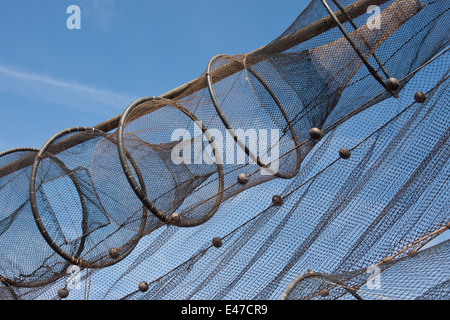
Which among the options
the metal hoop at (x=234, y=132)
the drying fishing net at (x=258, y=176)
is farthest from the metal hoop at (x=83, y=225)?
the metal hoop at (x=234, y=132)

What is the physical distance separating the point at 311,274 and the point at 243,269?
1461 mm

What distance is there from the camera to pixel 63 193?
560 centimetres

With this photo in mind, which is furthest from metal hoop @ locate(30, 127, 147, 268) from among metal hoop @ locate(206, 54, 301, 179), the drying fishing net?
metal hoop @ locate(206, 54, 301, 179)

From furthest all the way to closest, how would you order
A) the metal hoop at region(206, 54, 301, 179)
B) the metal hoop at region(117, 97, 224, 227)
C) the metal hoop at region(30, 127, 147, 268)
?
the metal hoop at region(30, 127, 147, 268) → the metal hoop at region(206, 54, 301, 179) → the metal hoop at region(117, 97, 224, 227)

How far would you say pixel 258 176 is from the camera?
4.89 metres

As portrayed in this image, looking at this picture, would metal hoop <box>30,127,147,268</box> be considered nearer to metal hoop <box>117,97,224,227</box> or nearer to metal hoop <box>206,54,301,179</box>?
metal hoop <box>117,97,224,227</box>

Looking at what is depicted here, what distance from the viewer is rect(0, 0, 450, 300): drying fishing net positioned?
4578mm

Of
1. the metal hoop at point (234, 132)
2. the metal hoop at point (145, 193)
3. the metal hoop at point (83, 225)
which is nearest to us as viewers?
the metal hoop at point (145, 193)

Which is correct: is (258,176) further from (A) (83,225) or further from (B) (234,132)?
(A) (83,225)

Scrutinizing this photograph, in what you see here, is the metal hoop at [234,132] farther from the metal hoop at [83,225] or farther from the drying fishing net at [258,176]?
the metal hoop at [83,225]

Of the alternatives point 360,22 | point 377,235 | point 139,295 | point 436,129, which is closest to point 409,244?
point 377,235

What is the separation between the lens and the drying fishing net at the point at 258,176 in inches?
180

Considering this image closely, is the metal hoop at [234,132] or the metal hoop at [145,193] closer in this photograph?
the metal hoop at [145,193]

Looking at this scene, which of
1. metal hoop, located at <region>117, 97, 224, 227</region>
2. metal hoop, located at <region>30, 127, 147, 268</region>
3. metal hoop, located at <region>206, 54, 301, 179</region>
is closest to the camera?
metal hoop, located at <region>117, 97, 224, 227</region>
